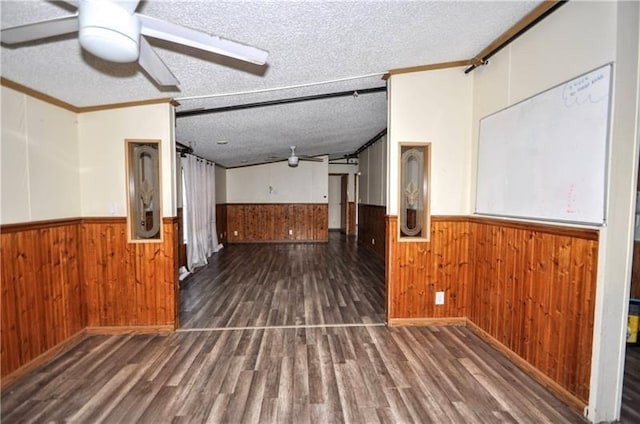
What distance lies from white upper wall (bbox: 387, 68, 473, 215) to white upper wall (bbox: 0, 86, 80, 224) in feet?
10.3

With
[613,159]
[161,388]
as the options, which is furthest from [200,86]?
[613,159]

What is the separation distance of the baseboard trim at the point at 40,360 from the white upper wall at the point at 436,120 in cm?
338

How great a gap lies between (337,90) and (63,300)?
137 inches

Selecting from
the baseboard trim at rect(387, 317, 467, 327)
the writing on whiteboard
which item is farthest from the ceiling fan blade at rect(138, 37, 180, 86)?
the baseboard trim at rect(387, 317, 467, 327)

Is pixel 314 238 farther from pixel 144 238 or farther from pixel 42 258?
pixel 42 258

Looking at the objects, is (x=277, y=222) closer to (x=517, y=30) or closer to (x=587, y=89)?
(x=517, y=30)

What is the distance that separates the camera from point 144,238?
3117 mm

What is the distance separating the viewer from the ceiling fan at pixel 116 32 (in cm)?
131

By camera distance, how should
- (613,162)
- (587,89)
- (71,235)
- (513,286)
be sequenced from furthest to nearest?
1. (71,235)
2. (513,286)
3. (587,89)
4. (613,162)

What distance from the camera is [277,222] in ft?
29.8

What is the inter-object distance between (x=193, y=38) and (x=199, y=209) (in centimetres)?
513

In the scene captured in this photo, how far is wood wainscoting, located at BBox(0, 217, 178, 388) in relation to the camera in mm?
2268

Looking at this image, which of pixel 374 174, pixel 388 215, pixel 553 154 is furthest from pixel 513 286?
pixel 374 174

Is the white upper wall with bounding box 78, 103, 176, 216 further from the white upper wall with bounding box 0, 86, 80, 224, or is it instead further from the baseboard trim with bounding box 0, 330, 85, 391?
the baseboard trim with bounding box 0, 330, 85, 391
